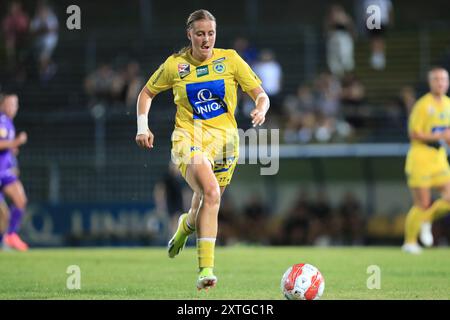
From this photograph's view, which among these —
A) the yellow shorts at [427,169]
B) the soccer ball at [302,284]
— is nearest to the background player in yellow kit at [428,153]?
the yellow shorts at [427,169]

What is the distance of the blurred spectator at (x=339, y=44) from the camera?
25953mm

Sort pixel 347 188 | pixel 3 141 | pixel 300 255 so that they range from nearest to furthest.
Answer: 1. pixel 300 255
2. pixel 3 141
3. pixel 347 188

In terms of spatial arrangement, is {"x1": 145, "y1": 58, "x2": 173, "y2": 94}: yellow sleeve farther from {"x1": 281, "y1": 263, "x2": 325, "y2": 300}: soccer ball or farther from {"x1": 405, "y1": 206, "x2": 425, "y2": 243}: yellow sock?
{"x1": 405, "y1": 206, "x2": 425, "y2": 243}: yellow sock

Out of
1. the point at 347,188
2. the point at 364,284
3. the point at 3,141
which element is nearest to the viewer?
the point at 364,284

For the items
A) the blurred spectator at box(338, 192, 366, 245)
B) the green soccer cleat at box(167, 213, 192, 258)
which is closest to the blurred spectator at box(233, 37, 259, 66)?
the blurred spectator at box(338, 192, 366, 245)

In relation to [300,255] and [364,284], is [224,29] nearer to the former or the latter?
[300,255]

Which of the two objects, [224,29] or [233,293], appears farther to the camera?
[224,29]

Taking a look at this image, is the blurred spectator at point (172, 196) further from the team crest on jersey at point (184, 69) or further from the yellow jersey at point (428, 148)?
the team crest on jersey at point (184, 69)

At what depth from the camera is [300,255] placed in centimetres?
1631

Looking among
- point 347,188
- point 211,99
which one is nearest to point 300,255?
point 211,99

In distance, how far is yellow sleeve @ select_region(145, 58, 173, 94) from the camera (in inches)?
416

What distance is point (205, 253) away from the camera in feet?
31.6

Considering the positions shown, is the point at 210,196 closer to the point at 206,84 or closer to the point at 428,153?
the point at 206,84

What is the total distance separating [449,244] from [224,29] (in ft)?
27.9
